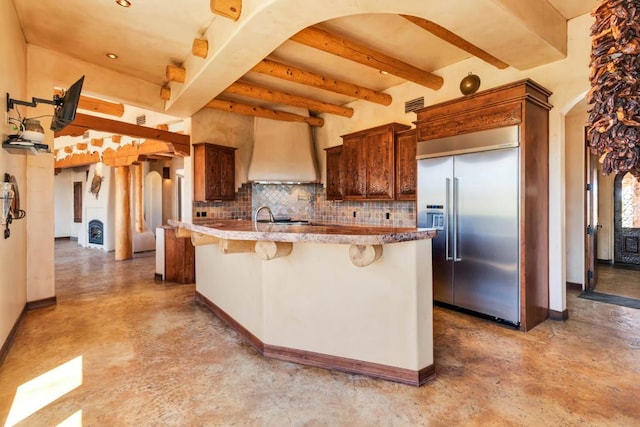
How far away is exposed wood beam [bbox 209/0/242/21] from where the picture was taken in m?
2.69

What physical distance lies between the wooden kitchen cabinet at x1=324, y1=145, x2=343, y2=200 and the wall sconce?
4.41m

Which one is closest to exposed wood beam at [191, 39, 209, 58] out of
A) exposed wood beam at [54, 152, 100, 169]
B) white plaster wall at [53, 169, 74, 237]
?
exposed wood beam at [54, 152, 100, 169]

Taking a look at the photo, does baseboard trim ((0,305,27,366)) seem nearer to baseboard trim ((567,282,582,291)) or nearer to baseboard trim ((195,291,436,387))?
baseboard trim ((195,291,436,387))

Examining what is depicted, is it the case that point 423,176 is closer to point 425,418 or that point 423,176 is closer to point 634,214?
point 425,418

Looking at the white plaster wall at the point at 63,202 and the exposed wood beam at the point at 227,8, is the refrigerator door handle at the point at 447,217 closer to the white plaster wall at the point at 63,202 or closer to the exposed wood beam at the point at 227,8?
the exposed wood beam at the point at 227,8

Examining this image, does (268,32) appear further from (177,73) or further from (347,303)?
(347,303)

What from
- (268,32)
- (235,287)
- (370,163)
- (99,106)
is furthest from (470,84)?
(99,106)

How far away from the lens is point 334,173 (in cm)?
618

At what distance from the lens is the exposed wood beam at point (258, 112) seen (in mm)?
5430

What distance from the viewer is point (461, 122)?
3.76 m

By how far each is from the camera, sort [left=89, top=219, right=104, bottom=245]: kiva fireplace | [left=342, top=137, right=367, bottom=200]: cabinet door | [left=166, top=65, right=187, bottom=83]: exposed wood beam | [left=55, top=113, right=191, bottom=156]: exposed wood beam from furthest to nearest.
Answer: [left=89, top=219, right=104, bottom=245]: kiva fireplace → [left=342, top=137, right=367, bottom=200]: cabinet door → [left=55, top=113, right=191, bottom=156]: exposed wood beam → [left=166, top=65, right=187, bottom=83]: exposed wood beam

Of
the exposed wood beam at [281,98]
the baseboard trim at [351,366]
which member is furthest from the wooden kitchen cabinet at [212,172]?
the baseboard trim at [351,366]

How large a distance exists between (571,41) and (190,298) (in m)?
5.56

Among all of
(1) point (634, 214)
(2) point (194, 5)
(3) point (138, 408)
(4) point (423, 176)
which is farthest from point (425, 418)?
(1) point (634, 214)
